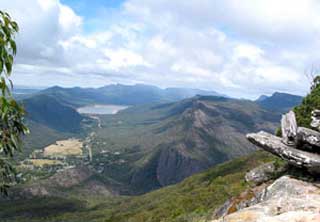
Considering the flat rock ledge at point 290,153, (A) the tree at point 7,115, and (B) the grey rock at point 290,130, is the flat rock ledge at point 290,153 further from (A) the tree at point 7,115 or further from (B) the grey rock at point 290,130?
(A) the tree at point 7,115

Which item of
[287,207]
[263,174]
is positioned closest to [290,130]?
[263,174]

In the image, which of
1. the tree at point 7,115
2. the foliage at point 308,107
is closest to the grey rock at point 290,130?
the foliage at point 308,107

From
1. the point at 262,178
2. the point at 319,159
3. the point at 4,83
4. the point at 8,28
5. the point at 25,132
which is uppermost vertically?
the point at 8,28

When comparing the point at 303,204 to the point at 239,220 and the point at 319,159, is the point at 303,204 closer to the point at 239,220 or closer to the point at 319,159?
the point at 239,220

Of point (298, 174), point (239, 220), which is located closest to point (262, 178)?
point (298, 174)

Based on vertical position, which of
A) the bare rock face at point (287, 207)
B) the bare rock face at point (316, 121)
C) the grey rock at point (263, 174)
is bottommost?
the grey rock at point (263, 174)

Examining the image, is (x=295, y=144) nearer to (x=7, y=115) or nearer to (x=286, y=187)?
(x=286, y=187)
